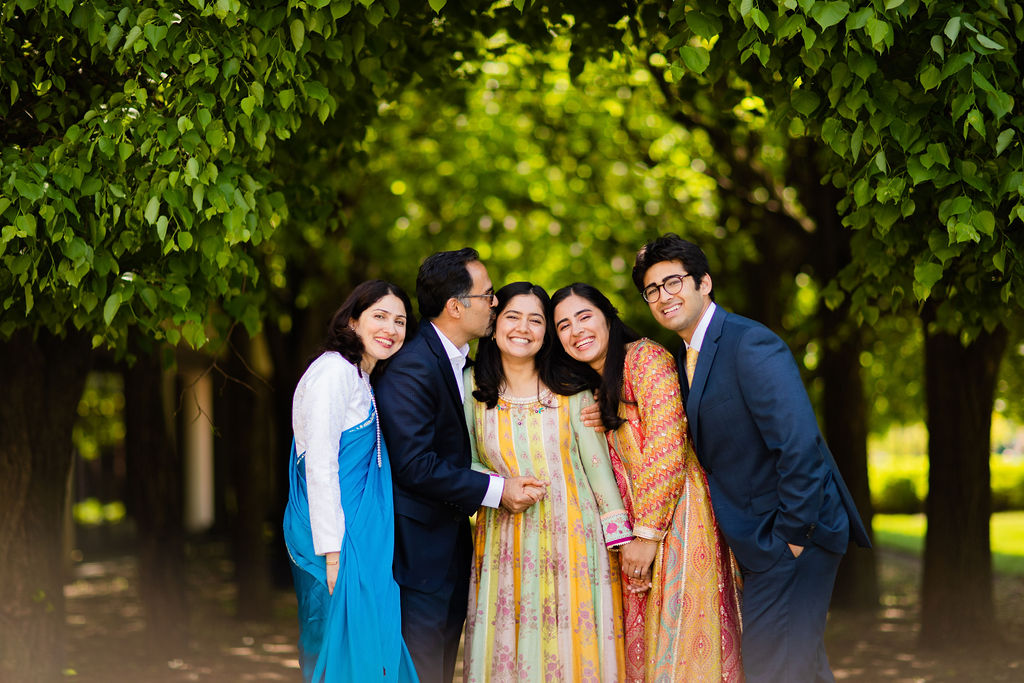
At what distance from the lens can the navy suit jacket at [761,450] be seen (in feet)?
13.3

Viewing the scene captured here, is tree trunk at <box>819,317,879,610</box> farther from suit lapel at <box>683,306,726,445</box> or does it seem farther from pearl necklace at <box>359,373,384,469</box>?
pearl necklace at <box>359,373,384,469</box>

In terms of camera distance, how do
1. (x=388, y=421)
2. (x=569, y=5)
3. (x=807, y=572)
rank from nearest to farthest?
(x=807, y=572) → (x=388, y=421) → (x=569, y=5)

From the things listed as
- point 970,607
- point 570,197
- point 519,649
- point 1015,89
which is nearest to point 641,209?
point 570,197

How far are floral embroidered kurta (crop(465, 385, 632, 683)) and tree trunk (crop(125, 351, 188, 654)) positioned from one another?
4.99 meters

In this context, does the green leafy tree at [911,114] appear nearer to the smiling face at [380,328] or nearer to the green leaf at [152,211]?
the smiling face at [380,328]

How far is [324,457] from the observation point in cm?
424

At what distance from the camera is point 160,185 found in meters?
4.40

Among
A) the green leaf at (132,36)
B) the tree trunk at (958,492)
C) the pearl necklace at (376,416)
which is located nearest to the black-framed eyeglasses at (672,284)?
the pearl necklace at (376,416)

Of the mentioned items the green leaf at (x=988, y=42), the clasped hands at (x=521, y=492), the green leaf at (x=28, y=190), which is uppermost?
the green leaf at (x=988, y=42)

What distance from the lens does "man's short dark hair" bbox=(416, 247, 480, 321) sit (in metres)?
4.72

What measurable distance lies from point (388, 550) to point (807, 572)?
1743mm

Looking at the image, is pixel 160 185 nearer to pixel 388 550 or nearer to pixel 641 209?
pixel 388 550

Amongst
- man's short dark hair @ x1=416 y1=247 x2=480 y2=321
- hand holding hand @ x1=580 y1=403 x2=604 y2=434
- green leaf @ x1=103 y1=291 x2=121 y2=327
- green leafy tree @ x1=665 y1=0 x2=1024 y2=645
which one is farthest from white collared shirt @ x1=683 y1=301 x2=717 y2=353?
green leaf @ x1=103 y1=291 x2=121 y2=327

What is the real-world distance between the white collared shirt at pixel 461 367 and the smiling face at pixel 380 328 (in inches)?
9.5
